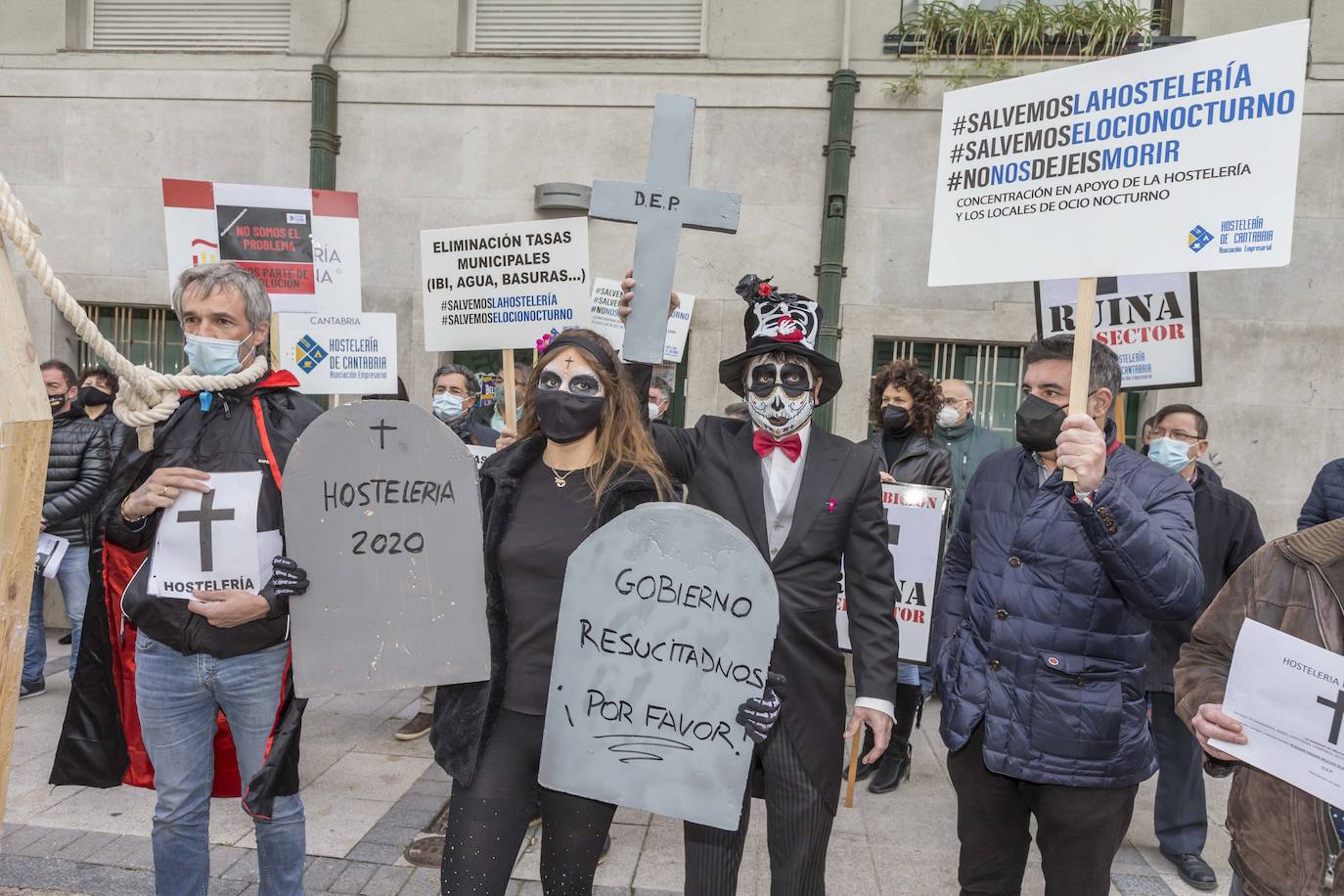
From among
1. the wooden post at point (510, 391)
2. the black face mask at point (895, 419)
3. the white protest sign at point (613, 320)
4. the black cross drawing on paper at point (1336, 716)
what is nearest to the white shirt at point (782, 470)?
the black cross drawing on paper at point (1336, 716)

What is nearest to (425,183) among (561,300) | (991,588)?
(561,300)

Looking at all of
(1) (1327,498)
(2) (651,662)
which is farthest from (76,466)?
(1) (1327,498)

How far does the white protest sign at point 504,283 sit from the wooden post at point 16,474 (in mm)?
3372

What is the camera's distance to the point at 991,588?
269 cm

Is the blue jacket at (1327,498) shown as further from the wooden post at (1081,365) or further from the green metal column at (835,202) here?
the wooden post at (1081,365)

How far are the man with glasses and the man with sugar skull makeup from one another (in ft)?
7.07

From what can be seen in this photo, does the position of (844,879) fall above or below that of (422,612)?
below

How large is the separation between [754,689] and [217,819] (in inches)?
117

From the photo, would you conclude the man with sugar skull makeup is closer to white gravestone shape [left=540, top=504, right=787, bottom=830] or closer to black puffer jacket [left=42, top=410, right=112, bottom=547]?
white gravestone shape [left=540, top=504, right=787, bottom=830]

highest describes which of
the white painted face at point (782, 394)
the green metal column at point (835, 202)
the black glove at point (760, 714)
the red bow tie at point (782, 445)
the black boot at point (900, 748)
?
the green metal column at point (835, 202)

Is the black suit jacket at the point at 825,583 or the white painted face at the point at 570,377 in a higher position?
the white painted face at the point at 570,377

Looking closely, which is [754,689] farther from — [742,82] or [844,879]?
[742,82]

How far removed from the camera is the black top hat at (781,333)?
103 inches

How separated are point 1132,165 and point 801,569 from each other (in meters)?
1.36
